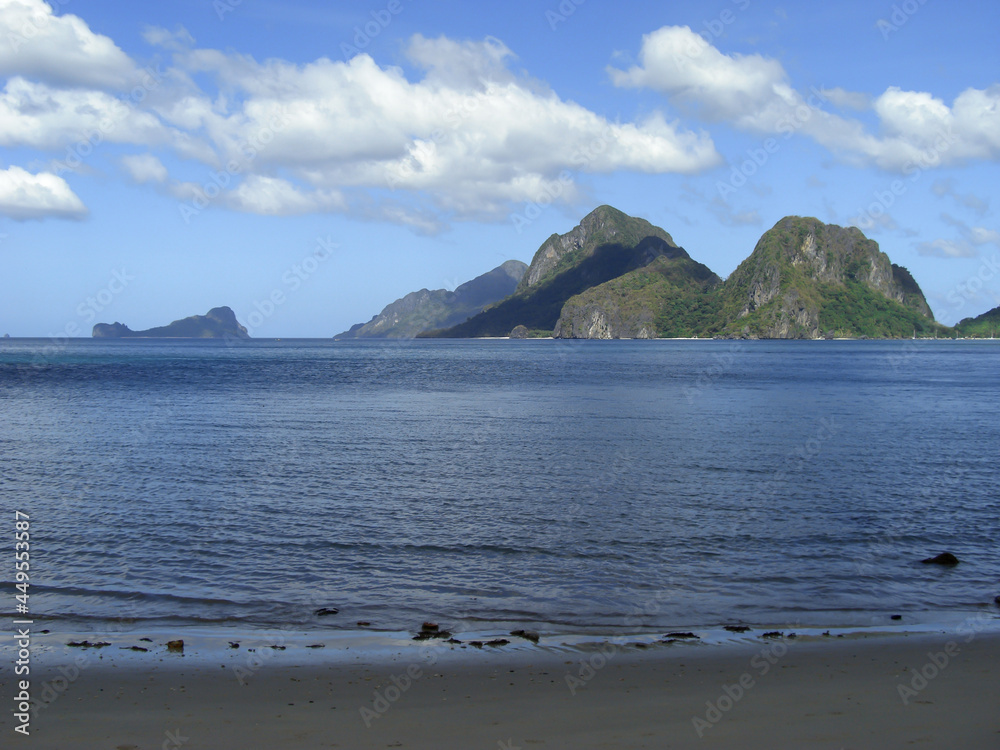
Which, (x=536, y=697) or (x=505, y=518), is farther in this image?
(x=505, y=518)

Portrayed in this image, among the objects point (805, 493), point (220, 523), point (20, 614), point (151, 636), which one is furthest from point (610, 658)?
point (805, 493)

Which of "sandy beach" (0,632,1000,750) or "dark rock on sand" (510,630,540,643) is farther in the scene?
"dark rock on sand" (510,630,540,643)

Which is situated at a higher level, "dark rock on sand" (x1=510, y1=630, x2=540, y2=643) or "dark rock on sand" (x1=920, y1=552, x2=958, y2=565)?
"dark rock on sand" (x1=920, y1=552, x2=958, y2=565)

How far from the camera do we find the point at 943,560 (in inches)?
667

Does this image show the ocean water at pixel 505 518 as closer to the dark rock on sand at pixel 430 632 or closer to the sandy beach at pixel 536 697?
the dark rock on sand at pixel 430 632

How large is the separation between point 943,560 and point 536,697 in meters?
12.5

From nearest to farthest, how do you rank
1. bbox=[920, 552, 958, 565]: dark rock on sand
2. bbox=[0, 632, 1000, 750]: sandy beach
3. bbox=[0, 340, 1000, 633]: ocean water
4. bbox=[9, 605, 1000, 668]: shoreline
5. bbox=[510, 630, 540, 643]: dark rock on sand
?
bbox=[0, 632, 1000, 750]: sandy beach < bbox=[9, 605, 1000, 668]: shoreline < bbox=[510, 630, 540, 643]: dark rock on sand < bbox=[0, 340, 1000, 633]: ocean water < bbox=[920, 552, 958, 565]: dark rock on sand

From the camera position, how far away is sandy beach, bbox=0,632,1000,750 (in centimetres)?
851

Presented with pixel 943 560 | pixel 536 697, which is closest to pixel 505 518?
pixel 536 697

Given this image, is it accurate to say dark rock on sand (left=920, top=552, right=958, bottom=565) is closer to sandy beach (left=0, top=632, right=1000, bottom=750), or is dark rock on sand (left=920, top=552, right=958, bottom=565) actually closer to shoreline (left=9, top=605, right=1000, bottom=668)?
shoreline (left=9, top=605, right=1000, bottom=668)

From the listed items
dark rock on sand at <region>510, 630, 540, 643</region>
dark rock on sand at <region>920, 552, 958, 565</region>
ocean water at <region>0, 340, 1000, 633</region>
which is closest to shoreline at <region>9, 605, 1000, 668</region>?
dark rock on sand at <region>510, 630, 540, 643</region>

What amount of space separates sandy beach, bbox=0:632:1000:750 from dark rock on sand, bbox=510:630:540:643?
0.49 metres

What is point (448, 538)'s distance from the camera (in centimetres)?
1875

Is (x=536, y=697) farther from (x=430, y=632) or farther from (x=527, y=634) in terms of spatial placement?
(x=430, y=632)
